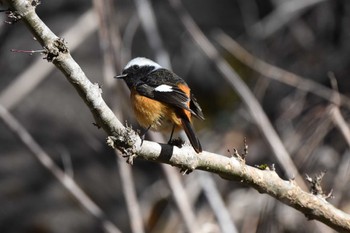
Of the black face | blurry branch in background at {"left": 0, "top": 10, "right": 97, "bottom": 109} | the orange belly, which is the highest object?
blurry branch in background at {"left": 0, "top": 10, "right": 97, "bottom": 109}

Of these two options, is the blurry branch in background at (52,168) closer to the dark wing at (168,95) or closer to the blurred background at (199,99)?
the blurred background at (199,99)

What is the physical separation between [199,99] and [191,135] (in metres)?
3.54

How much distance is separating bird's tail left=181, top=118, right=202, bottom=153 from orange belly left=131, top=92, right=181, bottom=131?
1.7 inches

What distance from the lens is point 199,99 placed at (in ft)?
20.8

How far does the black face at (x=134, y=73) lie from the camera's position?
3.42m

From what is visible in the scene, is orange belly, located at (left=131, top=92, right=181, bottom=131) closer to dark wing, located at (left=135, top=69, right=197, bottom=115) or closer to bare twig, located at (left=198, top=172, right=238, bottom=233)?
dark wing, located at (left=135, top=69, right=197, bottom=115)

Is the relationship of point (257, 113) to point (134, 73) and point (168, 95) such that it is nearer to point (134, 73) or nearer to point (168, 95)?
point (134, 73)

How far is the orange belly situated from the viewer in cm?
313

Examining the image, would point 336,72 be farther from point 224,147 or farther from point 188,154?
point 188,154

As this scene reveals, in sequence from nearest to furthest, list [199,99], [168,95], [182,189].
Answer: [168,95], [182,189], [199,99]

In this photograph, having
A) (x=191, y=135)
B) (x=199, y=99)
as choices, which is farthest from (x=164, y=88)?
(x=199, y=99)

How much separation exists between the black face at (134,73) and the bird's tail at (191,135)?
1.41 ft

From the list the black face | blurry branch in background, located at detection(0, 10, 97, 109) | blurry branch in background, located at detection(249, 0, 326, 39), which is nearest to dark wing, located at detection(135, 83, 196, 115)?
the black face

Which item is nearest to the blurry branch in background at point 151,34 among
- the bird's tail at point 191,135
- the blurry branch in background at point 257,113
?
the blurry branch in background at point 257,113
